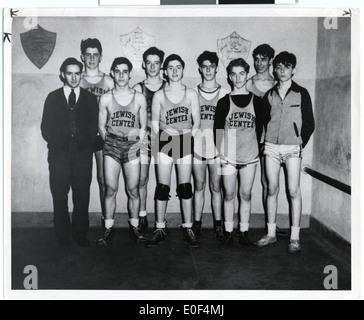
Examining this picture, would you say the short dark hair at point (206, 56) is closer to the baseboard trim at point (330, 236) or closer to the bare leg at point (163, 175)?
the bare leg at point (163, 175)

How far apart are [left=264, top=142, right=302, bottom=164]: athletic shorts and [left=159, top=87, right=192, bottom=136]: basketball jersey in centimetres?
37

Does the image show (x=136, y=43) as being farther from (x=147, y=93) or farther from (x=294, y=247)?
(x=294, y=247)

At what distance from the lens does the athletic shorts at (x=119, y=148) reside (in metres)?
2.32

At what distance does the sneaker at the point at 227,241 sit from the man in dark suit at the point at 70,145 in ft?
2.03

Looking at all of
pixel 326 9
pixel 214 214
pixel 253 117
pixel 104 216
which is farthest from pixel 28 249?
pixel 326 9

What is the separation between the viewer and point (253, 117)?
2326mm

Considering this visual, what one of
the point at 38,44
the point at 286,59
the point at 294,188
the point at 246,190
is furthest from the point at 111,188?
the point at 286,59

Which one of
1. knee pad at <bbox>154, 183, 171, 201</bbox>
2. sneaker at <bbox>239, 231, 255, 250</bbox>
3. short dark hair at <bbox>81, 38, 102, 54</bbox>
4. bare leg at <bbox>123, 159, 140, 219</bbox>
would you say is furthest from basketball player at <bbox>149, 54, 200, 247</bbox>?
short dark hair at <bbox>81, 38, 102, 54</bbox>

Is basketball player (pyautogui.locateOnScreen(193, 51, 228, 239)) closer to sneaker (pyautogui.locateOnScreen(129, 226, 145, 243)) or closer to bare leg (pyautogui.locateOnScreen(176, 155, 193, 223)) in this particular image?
bare leg (pyautogui.locateOnScreen(176, 155, 193, 223))

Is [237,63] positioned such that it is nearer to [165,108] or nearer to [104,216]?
[165,108]

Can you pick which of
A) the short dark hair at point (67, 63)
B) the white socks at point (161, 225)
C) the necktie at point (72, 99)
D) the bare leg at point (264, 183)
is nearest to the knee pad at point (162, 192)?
the white socks at point (161, 225)

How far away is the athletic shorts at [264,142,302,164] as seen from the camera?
2.33 metres
